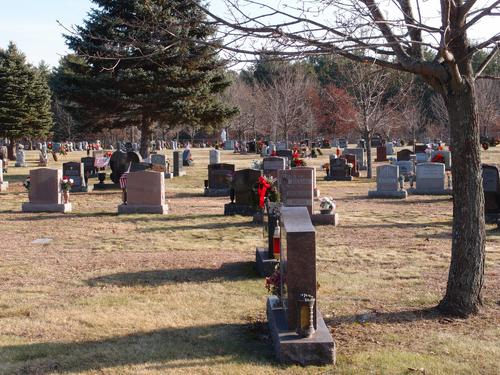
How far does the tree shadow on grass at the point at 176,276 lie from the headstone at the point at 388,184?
12.4m

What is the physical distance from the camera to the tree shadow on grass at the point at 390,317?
7.54 m

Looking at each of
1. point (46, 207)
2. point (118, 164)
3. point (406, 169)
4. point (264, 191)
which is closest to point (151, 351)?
point (264, 191)

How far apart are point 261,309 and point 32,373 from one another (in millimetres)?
3130

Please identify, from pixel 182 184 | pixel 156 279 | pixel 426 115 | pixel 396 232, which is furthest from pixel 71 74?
pixel 426 115

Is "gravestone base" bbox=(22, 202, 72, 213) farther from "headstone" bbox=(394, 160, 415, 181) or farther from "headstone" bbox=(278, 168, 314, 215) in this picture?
"headstone" bbox=(394, 160, 415, 181)

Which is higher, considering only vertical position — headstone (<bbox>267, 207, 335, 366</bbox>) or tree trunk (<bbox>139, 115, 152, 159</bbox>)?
tree trunk (<bbox>139, 115, 152, 159</bbox>)

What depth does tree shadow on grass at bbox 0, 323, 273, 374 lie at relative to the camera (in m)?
6.13

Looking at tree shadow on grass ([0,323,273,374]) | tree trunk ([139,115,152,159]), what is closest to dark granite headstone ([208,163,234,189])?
tree trunk ([139,115,152,159])

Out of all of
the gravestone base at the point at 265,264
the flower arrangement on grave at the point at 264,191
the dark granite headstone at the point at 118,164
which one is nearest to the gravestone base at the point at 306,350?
the gravestone base at the point at 265,264

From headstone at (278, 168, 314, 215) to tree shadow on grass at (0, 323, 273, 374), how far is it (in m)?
8.65

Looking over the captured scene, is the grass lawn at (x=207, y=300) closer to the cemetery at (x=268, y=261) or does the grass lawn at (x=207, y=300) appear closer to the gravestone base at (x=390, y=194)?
the cemetery at (x=268, y=261)

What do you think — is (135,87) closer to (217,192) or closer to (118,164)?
(118,164)

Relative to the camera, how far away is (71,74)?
1255 inches

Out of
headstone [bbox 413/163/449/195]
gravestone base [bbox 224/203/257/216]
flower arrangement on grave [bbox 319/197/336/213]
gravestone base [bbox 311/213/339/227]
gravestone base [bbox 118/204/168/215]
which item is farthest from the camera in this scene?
headstone [bbox 413/163/449/195]
